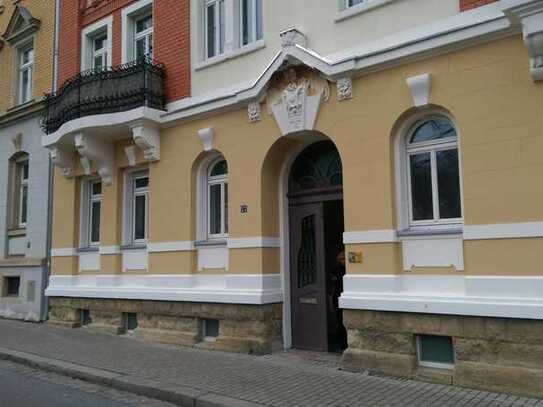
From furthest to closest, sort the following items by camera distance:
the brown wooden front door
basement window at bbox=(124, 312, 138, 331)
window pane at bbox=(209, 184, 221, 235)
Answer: basement window at bbox=(124, 312, 138, 331), window pane at bbox=(209, 184, 221, 235), the brown wooden front door

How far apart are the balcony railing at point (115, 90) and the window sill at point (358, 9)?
4.03 metres

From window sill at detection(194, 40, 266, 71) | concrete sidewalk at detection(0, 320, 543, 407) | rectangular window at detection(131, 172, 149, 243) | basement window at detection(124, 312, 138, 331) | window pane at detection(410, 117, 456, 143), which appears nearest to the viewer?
concrete sidewalk at detection(0, 320, 543, 407)

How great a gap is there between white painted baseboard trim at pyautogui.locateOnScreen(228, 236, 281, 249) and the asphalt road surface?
3091 mm

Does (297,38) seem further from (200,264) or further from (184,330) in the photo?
(184,330)

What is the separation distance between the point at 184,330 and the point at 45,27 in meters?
9.23

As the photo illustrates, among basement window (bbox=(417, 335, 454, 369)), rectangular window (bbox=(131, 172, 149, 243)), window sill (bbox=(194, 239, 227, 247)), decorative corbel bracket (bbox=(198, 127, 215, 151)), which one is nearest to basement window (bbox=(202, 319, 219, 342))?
window sill (bbox=(194, 239, 227, 247))

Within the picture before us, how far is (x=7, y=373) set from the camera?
8445 millimetres

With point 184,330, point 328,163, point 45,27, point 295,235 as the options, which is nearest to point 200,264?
point 184,330

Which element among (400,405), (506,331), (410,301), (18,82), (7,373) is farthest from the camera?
(18,82)

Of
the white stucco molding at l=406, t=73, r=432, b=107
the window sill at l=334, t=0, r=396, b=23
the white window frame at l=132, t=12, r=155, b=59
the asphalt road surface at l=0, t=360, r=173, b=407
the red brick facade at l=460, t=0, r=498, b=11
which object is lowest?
the asphalt road surface at l=0, t=360, r=173, b=407

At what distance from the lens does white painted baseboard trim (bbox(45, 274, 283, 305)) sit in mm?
9133

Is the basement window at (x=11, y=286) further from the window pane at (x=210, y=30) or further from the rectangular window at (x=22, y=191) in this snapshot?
the window pane at (x=210, y=30)

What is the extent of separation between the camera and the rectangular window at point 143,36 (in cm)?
1177

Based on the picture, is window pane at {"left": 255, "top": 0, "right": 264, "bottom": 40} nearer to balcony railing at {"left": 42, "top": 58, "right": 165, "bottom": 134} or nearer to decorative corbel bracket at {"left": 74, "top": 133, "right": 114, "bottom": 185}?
balcony railing at {"left": 42, "top": 58, "right": 165, "bottom": 134}
